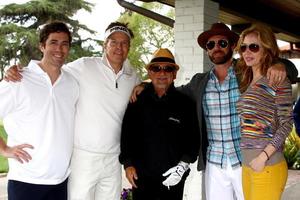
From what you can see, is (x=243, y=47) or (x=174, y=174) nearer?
(x=243, y=47)

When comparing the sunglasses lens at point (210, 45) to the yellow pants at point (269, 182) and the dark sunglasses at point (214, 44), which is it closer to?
the dark sunglasses at point (214, 44)

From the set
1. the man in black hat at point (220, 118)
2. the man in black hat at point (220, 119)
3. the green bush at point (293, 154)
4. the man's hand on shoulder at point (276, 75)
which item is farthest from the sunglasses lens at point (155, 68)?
the green bush at point (293, 154)

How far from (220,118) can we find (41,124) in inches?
48.6

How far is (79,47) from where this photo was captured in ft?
76.2

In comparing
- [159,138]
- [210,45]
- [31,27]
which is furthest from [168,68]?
[31,27]

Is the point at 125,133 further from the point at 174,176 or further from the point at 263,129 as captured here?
the point at 263,129

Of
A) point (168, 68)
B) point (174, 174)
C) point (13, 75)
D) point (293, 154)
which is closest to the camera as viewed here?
point (13, 75)

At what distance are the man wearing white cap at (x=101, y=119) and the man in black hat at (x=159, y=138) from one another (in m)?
0.10

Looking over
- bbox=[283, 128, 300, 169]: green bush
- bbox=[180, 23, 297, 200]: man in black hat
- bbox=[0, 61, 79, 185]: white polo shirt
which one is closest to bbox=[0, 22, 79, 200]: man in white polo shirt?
bbox=[0, 61, 79, 185]: white polo shirt

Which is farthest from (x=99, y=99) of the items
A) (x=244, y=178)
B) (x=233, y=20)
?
(x=233, y=20)

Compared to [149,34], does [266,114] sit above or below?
below

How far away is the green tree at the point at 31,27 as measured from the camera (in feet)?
72.7

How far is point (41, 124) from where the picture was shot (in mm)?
2680

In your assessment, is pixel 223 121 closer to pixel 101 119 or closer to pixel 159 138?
pixel 159 138
